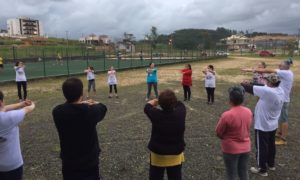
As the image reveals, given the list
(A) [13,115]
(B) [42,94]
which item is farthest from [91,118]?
(B) [42,94]

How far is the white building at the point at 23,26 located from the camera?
13588cm

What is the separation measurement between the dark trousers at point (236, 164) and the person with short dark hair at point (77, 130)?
181 cm

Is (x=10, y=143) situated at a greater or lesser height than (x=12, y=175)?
greater

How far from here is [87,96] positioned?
44.6ft

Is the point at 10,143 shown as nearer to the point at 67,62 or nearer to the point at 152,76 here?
the point at 152,76

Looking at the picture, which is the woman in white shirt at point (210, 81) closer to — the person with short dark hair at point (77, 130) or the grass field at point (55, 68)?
the person with short dark hair at point (77, 130)

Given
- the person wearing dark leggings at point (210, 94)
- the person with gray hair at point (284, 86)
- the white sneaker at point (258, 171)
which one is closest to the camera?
the white sneaker at point (258, 171)

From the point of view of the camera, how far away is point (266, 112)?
16.0 feet

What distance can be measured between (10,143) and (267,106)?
148 inches

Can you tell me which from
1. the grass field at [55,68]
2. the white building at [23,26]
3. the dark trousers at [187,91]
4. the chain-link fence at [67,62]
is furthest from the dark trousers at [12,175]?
the white building at [23,26]

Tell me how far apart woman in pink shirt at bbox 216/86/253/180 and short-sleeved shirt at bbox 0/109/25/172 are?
244 centimetres

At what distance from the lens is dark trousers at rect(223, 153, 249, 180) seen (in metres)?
4.03

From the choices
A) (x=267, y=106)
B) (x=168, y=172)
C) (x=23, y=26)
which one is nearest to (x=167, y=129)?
(x=168, y=172)

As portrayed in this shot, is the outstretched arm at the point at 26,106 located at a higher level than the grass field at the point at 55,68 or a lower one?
higher
